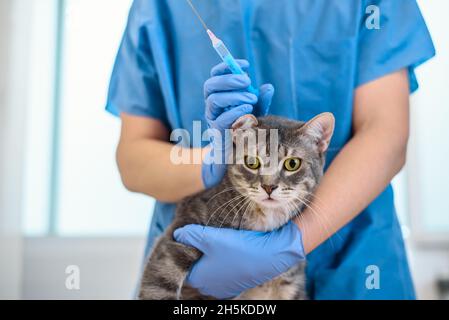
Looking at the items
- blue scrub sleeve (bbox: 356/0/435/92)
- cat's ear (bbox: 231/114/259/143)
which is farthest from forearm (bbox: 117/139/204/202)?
blue scrub sleeve (bbox: 356/0/435/92)

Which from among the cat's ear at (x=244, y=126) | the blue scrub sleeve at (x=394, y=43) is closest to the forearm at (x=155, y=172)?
the cat's ear at (x=244, y=126)

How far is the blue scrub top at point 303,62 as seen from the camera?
76 cm

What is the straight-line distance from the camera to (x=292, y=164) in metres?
0.70

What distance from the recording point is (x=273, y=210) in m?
0.73

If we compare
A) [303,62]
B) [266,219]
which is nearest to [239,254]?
[266,219]

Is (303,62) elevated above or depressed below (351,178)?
above

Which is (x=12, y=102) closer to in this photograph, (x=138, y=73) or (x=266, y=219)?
(x=138, y=73)

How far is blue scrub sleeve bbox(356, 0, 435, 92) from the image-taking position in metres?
0.77

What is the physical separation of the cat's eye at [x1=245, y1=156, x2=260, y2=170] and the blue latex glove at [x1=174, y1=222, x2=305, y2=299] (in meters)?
0.10

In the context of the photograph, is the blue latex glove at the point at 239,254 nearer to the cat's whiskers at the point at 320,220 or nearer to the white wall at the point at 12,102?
the cat's whiskers at the point at 320,220

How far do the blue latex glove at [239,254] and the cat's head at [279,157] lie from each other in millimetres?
49

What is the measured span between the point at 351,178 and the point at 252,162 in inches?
6.8

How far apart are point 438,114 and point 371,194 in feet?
0.68

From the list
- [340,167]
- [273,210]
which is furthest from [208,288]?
[340,167]
